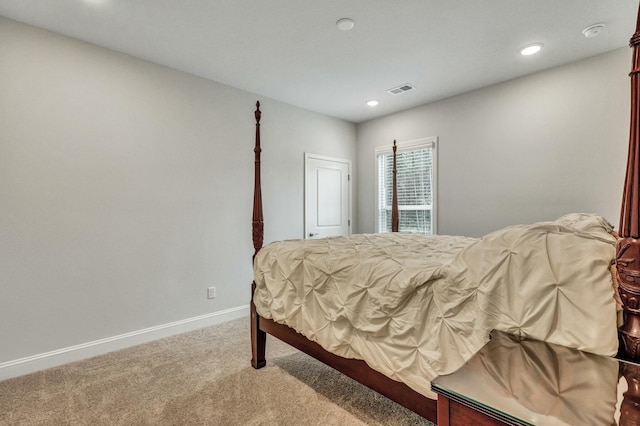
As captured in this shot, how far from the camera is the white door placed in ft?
15.1

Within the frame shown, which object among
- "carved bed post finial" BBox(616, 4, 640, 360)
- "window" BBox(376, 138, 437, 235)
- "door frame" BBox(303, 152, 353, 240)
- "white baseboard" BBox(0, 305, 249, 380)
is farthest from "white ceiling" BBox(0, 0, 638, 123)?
"white baseboard" BBox(0, 305, 249, 380)

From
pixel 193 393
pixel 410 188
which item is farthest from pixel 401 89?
pixel 193 393

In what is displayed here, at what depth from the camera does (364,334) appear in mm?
1586

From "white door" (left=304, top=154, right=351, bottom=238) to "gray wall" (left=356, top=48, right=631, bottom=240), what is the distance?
3.94ft

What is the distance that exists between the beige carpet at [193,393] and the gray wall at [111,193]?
0.43 meters

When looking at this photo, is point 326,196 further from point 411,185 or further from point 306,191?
point 411,185

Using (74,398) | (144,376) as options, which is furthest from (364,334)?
(74,398)

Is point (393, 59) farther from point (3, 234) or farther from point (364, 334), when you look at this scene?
point (3, 234)

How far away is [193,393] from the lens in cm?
210

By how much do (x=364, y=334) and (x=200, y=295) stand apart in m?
2.45

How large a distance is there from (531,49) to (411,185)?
2130 millimetres

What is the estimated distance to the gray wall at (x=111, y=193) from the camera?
8.07 feet

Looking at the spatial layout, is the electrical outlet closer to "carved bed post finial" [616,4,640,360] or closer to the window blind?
the window blind

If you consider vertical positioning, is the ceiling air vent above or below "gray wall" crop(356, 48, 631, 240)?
above
